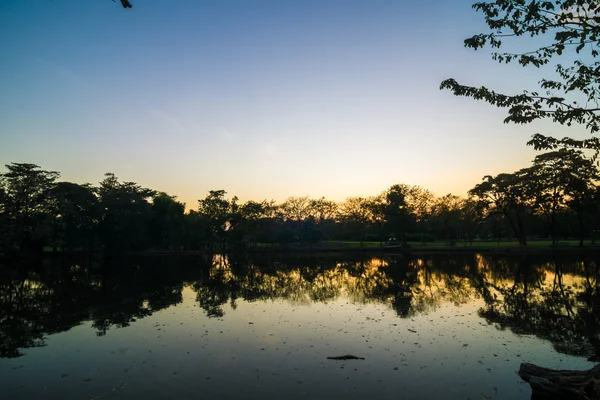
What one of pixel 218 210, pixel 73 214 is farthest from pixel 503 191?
pixel 73 214

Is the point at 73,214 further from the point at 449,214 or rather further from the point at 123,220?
the point at 449,214

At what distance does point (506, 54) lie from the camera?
32.5 ft

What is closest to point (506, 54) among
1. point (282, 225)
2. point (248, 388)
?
point (248, 388)

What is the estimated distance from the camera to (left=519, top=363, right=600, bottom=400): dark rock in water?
8.82m

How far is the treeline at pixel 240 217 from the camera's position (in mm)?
66438

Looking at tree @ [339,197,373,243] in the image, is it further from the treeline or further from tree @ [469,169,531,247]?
tree @ [469,169,531,247]

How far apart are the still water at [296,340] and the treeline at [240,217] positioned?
41.0 metres

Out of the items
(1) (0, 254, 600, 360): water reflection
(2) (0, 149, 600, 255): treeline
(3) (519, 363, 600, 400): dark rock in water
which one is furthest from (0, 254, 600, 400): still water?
(2) (0, 149, 600, 255): treeline

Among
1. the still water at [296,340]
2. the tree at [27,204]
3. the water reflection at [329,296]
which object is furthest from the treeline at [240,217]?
the still water at [296,340]

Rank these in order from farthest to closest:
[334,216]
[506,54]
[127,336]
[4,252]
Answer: [334,216] < [4,252] < [127,336] < [506,54]

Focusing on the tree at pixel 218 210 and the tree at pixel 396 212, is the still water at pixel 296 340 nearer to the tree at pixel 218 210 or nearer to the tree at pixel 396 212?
the tree at pixel 396 212

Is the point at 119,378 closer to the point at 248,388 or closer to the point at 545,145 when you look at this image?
the point at 248,388

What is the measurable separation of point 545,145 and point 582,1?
145 inches

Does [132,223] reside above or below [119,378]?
above
